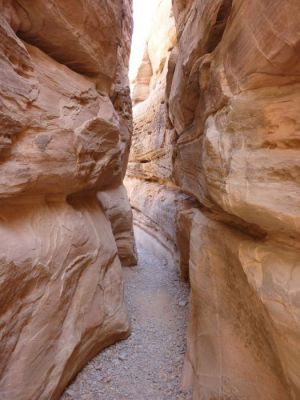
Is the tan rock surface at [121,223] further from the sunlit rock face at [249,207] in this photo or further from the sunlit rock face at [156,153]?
the sunlit rock face at [249,207]

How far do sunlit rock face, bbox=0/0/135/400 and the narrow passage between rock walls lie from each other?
0.17 metres

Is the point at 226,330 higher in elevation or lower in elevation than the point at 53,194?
lower

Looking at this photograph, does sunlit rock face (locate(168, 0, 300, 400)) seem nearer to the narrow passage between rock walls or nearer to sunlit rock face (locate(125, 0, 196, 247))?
the narrow passage between rock walls

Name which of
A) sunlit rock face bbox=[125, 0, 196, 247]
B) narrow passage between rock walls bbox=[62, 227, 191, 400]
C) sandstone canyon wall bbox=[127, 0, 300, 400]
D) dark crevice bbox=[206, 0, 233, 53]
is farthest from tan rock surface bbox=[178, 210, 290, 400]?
sunlit rock face bbox=[125, 0, 196, 247]

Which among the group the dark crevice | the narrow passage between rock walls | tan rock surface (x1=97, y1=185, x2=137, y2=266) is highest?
the dark crevice

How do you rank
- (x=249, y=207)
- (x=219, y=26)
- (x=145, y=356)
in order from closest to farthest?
(x=249, y=207), (x=219, y=26), (x=145, y=356)

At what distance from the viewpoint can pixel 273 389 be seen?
1.61 metres

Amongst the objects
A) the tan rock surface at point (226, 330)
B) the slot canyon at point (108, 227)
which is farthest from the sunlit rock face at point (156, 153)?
the tan rock surface at point (226, 330)

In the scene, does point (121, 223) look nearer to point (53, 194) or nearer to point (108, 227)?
point (108, 227)

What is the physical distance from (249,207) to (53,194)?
1877 mm

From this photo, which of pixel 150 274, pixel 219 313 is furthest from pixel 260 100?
pixel 150 274

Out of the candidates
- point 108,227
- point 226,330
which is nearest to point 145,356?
point 226,330

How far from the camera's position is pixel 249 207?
163 centimetres

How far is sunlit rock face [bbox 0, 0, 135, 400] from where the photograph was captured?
186 cm
